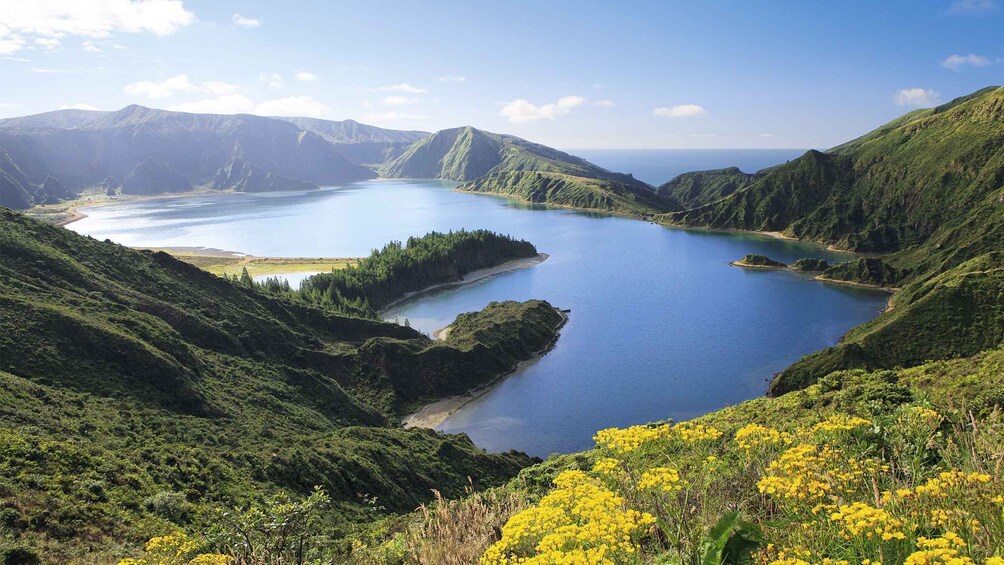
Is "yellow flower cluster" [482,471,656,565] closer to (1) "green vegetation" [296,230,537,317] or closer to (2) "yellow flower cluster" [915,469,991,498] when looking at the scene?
(2) "yellow flower cluster" [915,469,991,498]

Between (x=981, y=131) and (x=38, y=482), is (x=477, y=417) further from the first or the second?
(x=981, y=131)

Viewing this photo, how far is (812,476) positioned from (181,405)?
42531mm

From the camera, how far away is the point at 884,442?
1040cm

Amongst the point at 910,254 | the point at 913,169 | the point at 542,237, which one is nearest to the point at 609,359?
the point at 910,254

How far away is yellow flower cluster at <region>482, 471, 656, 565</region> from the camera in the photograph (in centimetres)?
644

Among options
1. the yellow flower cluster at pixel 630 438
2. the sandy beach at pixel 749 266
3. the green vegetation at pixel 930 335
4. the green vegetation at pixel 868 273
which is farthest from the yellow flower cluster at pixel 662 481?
the sandy beach at pixel 749 266

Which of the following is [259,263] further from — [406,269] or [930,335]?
[930,335]

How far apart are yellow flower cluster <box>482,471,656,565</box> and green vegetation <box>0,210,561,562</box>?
6.03 m

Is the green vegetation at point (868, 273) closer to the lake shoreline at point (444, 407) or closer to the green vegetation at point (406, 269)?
the green vegetation at point (406, 269)

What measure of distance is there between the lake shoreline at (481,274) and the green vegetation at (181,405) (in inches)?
1600

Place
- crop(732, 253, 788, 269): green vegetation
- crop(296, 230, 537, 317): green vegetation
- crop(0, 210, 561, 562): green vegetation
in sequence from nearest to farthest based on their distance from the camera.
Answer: crop(0, 210, 561, 562): green vegetation, crop(296, 230, 537, 317): green vegetation, crop(732, 253, 788, 269): green vegetation

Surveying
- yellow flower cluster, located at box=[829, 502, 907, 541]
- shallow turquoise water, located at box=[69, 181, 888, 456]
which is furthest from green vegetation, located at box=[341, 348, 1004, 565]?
shallow turquoise water, located at box=[69, 181, 888, 456]

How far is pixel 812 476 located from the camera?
756cm

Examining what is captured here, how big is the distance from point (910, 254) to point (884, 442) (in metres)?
151
